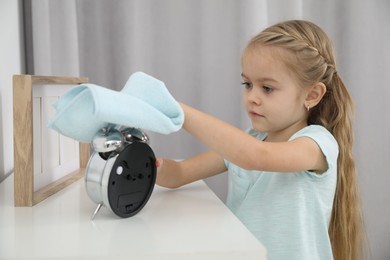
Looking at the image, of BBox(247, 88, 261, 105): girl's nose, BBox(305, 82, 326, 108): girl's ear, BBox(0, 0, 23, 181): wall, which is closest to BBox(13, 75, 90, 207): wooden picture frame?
BBox(0, 0, 23, 181): wall

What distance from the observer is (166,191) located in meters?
0.85

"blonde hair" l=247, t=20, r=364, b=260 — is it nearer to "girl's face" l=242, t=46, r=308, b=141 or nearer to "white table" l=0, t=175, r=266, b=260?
"girl's face" l=242, t=46, r=308, b=141

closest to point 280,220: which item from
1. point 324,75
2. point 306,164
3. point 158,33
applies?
point 306,164

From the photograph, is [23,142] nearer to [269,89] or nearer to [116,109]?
[116,109]

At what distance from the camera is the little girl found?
2.72 ft

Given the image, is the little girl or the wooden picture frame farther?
the little girl

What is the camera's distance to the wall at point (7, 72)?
2.94 feet

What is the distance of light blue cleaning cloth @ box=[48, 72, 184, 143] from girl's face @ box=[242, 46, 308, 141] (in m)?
0.27

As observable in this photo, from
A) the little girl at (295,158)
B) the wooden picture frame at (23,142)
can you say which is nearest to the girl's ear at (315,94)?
the little girl at (295,158)

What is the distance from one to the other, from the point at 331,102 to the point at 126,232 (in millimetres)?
533

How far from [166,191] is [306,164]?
25 cm

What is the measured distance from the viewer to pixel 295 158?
782mm

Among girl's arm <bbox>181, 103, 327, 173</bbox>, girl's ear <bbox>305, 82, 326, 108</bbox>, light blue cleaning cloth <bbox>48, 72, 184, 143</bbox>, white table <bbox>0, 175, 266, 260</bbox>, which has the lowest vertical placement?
white table <bbox>0, 175, 266, 260</bbox>

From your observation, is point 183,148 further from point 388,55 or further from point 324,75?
point 388,55
